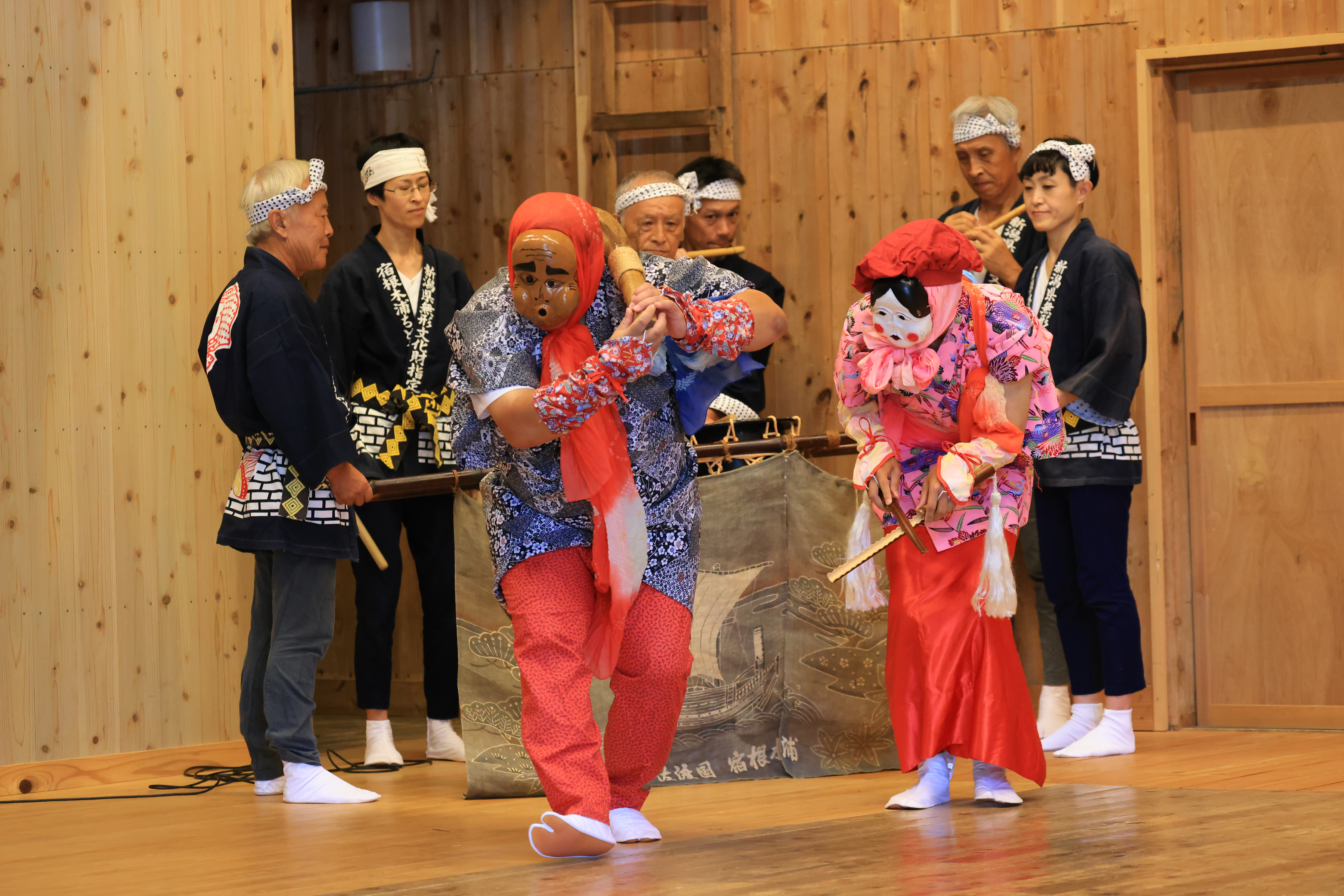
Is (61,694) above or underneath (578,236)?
underneath

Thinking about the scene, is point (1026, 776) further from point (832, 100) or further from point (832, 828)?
point (832, 100)

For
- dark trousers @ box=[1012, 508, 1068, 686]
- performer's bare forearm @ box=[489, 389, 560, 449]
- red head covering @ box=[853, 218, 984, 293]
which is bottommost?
dark trousers @ box=[1012, 508, 1068, 686]

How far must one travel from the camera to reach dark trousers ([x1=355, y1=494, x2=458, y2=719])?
14.1 feet

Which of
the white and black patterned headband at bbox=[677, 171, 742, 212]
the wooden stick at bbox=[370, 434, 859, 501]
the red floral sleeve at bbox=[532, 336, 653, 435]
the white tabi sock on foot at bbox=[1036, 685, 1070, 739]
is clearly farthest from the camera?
the white and black patterned headband at bbox=[677, 171, 742, 212]

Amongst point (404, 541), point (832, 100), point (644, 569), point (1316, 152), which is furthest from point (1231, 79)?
point (404, 541)

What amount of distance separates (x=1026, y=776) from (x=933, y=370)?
0.90 metres

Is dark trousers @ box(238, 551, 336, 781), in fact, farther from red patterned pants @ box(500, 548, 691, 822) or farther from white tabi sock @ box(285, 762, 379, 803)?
red patterned pants @ box(500, 548, 691, 822)

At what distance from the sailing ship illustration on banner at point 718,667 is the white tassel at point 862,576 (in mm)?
439

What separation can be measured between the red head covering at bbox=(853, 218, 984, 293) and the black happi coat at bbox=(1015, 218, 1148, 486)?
1122mm

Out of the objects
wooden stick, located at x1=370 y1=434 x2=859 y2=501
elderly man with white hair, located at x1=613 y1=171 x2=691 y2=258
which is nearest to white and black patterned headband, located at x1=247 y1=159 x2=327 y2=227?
wooden stick, located at x1=370 y1=434 x2=859 y2=501

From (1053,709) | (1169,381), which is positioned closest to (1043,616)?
(1053,709)

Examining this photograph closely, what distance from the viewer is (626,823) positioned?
2934 mm

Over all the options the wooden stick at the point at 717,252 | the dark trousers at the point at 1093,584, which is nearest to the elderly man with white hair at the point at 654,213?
the wooden stick at the point at 717,252

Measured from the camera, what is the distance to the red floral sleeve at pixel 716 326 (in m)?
2.77
